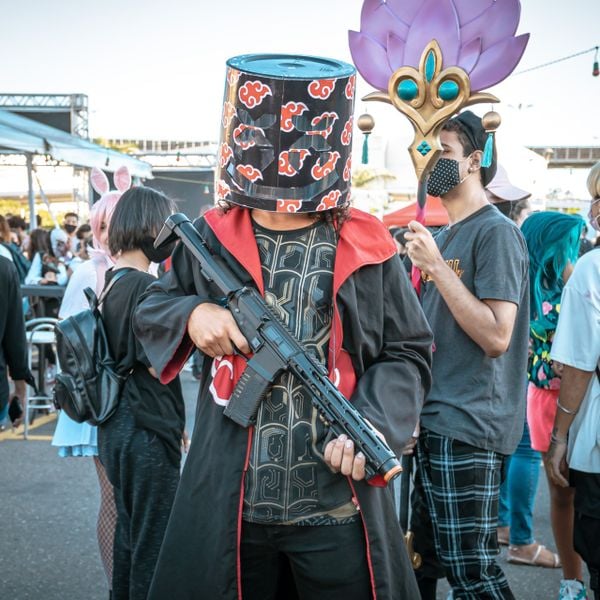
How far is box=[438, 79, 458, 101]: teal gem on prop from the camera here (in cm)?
257

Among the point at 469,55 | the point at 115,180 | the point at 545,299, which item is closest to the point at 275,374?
the point at 469,55

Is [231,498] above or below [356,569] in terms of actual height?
above

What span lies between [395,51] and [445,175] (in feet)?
1.60

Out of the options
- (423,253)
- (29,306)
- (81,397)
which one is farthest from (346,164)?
(29,306)

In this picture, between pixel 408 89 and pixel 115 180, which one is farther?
pixel 115 180

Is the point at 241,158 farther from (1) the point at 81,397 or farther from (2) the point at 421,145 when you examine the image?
(1) the point at 81,397

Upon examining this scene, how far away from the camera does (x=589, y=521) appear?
284 centimetres

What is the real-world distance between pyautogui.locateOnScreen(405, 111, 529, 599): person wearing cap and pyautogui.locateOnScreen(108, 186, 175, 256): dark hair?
3.64ft

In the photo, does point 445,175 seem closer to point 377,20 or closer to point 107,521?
point 377,20

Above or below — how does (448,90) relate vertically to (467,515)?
above

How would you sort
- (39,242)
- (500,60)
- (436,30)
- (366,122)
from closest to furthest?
1. (500,60)
2. (436,30)
3. (366,122)
4. (39,242)

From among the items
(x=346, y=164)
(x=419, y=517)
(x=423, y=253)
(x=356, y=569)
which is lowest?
(x=419, y=517)

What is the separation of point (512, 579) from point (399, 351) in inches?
101

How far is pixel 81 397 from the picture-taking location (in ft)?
9.52
